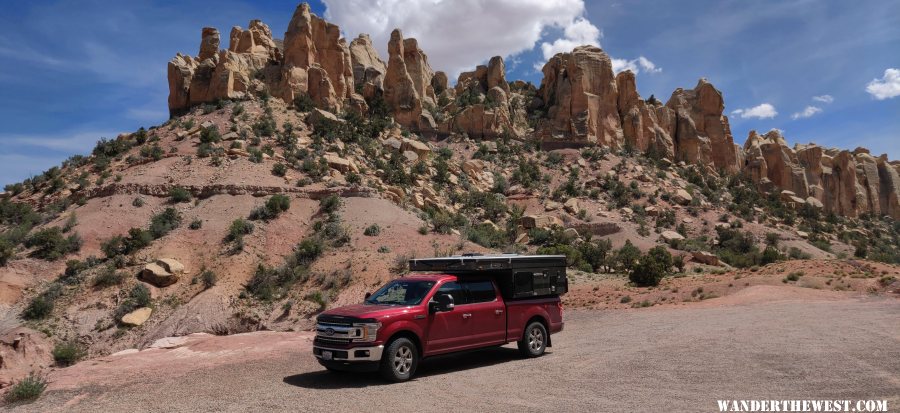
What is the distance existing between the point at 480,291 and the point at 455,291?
63 cm

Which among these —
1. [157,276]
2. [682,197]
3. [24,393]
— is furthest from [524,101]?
[24,393]

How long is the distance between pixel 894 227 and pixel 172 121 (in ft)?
288

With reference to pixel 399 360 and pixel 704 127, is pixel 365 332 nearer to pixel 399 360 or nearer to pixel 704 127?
pixel 399 360

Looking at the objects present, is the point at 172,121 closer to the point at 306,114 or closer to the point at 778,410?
the point at 306,114

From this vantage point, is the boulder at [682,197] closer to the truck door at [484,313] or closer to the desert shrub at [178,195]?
the desert shrub at [178,195]

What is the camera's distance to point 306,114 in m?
47.3

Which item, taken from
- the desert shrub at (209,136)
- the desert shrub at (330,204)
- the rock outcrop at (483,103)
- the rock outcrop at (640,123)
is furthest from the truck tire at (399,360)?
the rock outcrop at (640,123)

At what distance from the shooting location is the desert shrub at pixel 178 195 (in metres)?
31.9

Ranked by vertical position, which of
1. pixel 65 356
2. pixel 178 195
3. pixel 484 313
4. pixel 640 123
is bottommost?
pixel 65 356

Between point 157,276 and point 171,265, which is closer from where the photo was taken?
point 157,276

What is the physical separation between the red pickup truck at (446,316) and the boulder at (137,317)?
1459 centimetres

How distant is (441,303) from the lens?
10008 millimetres

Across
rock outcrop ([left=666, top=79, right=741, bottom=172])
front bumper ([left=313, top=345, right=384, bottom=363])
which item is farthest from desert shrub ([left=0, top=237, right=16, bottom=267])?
rock outcrop ([left=666, top=79, right=741, bottom=172])

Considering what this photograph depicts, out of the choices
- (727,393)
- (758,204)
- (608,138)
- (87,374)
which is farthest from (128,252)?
(758,204)
